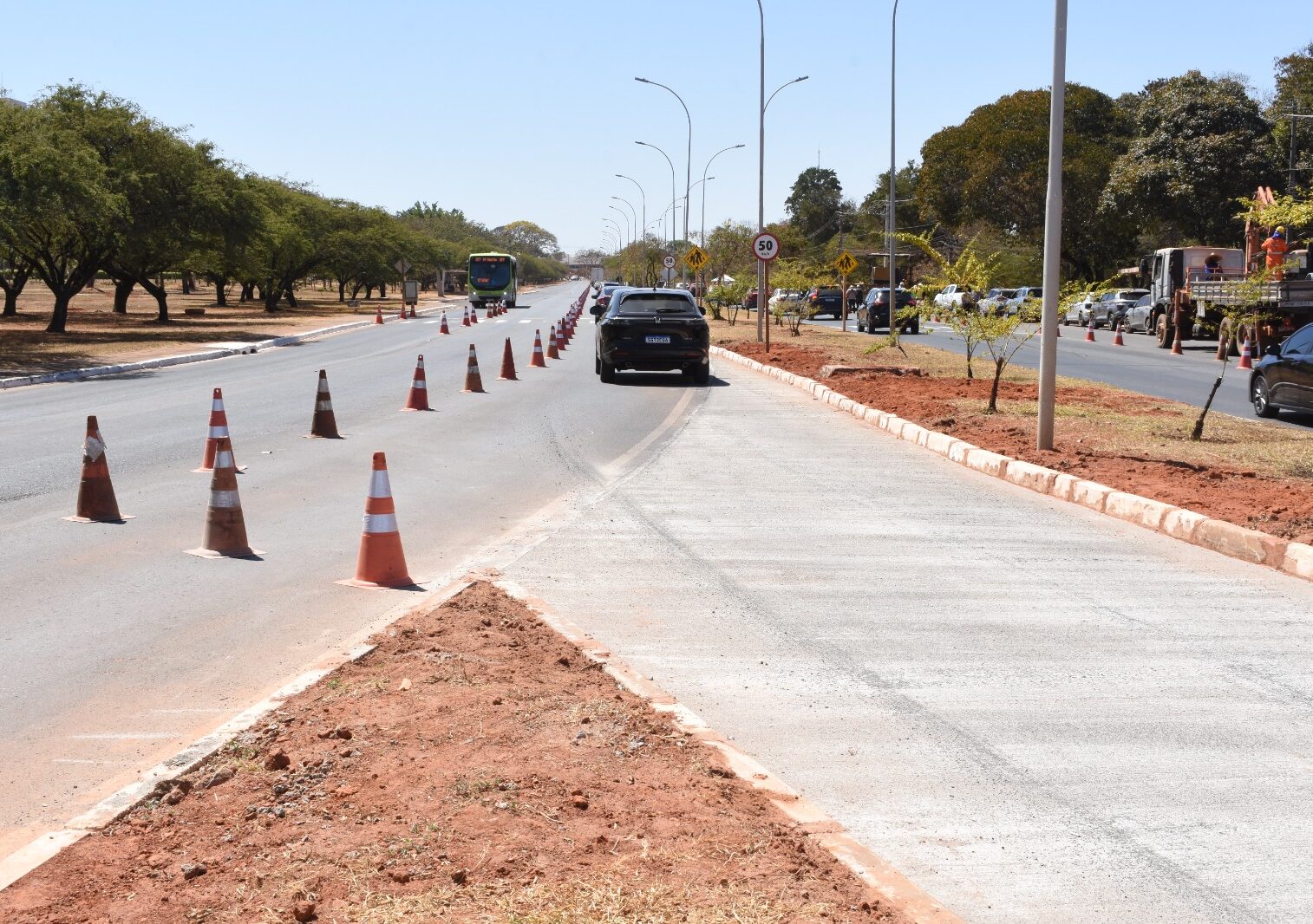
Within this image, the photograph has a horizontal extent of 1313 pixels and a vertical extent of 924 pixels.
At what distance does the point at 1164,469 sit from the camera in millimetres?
12031

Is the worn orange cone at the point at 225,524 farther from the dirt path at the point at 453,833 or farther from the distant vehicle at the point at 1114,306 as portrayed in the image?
the distant vehicle at the point at 1114,306

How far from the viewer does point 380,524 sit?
7.75m

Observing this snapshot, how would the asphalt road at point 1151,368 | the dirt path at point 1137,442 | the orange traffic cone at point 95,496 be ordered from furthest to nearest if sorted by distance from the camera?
1. the asphalt road at point 1151,368
2. the dirt path at point 1137,442
3. the orange traffic cone at point 95,496

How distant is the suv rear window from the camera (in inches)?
940

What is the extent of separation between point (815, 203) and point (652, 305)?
5316 inches

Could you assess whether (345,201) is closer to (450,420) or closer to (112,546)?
(450,420)

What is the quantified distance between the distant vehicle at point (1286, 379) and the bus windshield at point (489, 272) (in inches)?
2377

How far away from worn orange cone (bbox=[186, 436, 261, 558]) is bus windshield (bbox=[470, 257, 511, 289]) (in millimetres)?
68564

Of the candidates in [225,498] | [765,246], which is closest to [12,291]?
[765,246]

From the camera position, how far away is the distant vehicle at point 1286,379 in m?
17.9

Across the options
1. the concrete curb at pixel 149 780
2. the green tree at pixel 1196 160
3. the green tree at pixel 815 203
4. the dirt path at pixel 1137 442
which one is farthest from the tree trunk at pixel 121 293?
the green tree at pixel 815 203

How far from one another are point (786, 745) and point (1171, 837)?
1.36m

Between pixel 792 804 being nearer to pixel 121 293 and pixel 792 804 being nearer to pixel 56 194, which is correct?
pixel 56 194

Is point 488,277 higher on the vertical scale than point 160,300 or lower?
higher
